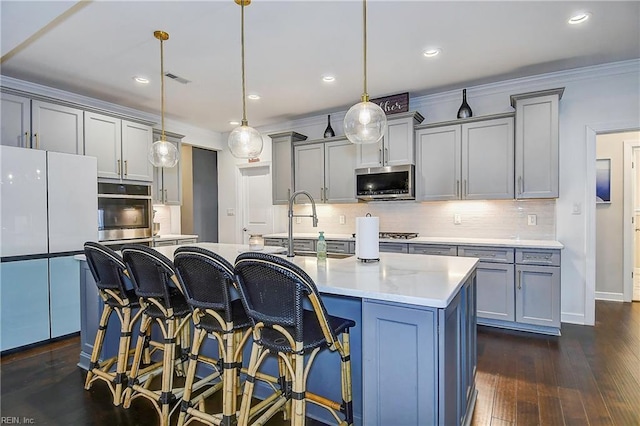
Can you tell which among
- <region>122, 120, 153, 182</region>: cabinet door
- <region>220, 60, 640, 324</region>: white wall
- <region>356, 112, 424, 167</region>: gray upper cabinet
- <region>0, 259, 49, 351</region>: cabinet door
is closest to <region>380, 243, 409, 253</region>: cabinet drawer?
<region>356, 112, 424, 167</region>: gray upper cabinet

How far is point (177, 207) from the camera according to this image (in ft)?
18.8

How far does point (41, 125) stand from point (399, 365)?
4.11 m

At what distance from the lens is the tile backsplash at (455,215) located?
12.6ft

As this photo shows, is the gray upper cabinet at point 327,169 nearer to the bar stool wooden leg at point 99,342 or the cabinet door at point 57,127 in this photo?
the cabinet door at point 57,127

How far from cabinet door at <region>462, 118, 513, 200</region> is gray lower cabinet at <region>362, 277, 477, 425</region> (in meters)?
2.59

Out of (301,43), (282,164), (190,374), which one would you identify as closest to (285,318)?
(190,374)

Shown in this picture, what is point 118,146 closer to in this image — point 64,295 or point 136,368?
point 64,295

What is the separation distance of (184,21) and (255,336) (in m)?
2.37

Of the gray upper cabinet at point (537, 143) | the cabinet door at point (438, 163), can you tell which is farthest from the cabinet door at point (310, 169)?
the gray upper cabinet at point (537, 143)

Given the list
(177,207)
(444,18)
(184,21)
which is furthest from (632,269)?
(177,207)

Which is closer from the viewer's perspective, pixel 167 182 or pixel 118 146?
pixel 118 146

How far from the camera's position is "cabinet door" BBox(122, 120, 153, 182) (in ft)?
14.0

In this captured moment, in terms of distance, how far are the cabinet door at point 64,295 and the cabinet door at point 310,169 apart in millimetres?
2915

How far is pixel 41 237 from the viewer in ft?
10.8
